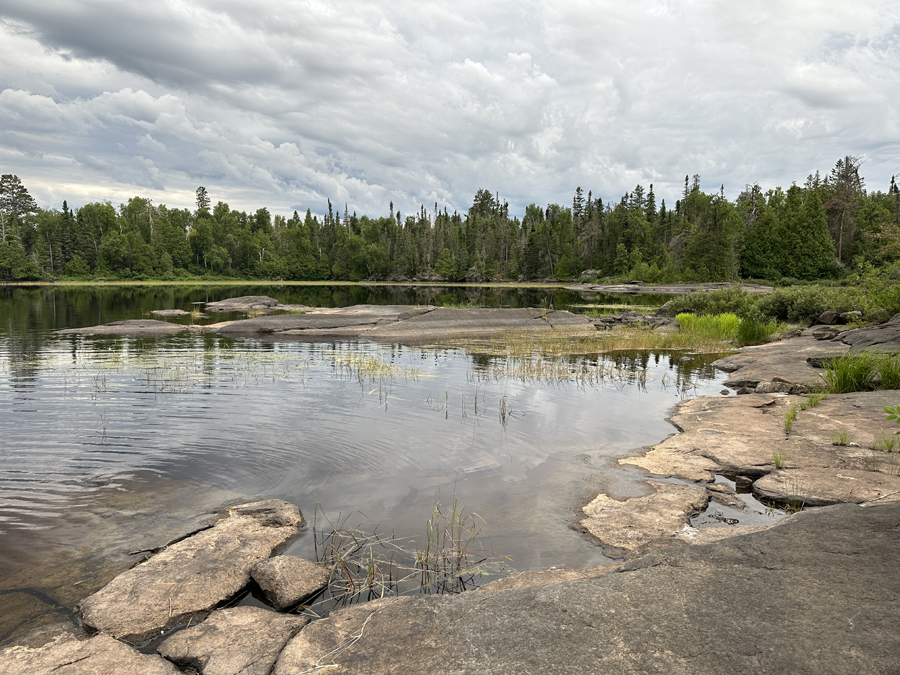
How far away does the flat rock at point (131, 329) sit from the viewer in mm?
28898

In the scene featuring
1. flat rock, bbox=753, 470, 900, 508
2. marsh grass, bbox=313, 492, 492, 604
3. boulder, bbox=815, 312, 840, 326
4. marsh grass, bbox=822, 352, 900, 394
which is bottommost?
marsh grass, bbox=313, 492, 492, 604

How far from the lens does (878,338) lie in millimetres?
17531

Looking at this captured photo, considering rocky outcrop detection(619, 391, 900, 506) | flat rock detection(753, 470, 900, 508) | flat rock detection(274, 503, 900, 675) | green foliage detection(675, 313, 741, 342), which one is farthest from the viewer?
green foliage detection(675, 313, 741, 342)

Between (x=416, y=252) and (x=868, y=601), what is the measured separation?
14152cm

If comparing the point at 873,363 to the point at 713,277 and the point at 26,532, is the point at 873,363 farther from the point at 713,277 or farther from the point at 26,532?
the point at 713,277

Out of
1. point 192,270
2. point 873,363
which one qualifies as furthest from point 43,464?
point 192,270

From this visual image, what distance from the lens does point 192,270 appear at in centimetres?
12788

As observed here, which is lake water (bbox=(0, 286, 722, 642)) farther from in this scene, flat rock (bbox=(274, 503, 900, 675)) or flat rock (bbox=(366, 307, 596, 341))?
flat rock (bbox=(366, 307, 596, 341))

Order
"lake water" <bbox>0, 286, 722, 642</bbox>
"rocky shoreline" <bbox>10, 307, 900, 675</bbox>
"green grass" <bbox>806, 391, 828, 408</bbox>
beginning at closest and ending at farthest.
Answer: "rocky shoreline" <bbox>10, 307, 900, 675</bbox>
"lake water" <bbox>0, 286, 722, 642</bbox>
"green grass" <bbox>806, 391, 828, 408</bbox>

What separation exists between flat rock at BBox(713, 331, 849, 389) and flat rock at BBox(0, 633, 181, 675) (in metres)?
16.6

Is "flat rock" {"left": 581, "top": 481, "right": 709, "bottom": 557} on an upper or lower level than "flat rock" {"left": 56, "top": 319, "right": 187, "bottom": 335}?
lower

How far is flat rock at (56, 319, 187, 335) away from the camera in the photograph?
28.9m

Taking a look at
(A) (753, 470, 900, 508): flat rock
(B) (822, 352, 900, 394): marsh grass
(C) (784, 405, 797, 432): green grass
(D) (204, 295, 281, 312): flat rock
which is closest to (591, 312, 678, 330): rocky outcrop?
(B) (822, 352, 900, 394): marsh grass

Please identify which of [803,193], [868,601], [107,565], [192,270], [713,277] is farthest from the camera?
[192,270]
